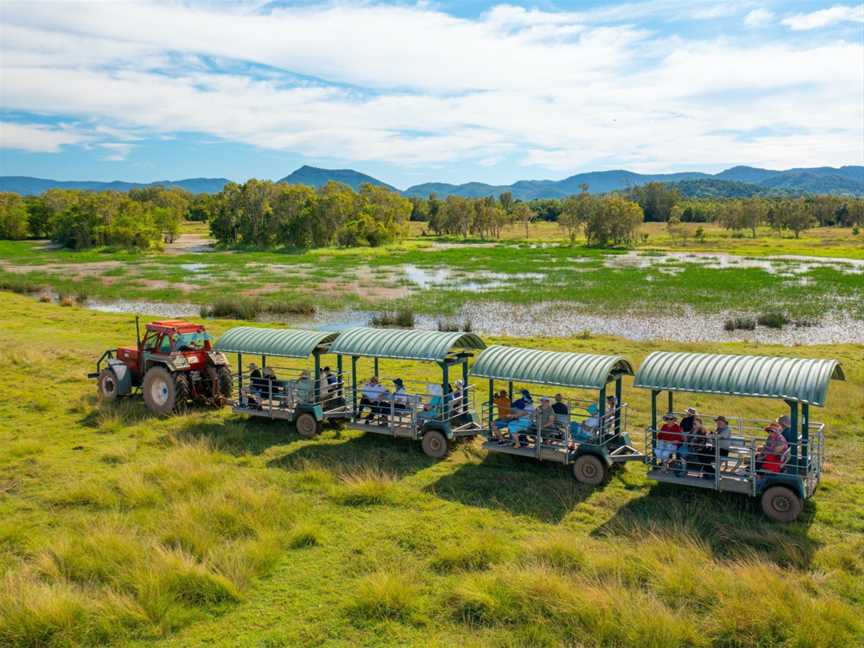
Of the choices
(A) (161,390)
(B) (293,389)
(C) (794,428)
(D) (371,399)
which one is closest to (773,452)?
(C) (794,428)

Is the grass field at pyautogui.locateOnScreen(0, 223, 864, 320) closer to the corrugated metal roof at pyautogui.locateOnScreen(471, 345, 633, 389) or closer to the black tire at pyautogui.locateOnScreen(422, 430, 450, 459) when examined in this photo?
the black tire at pyautogui.locateOnScreen(422, 430, 450, 459)

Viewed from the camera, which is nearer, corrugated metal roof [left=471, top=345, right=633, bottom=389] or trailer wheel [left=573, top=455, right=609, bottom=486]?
trailer wheel [left=573, top=455, right=609, bottom=486]

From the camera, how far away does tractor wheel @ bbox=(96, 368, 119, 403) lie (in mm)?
20469

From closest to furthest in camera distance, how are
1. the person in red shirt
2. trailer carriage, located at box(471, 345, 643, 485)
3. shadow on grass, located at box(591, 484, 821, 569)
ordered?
shadow on grass, located at box(591, 484, 821, 569), the person in red shirt, trailer carriage, located at box(471, 345, 643, 485)

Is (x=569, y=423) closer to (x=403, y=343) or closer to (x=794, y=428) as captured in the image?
(x=794, y=428)

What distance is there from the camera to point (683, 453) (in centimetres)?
1330

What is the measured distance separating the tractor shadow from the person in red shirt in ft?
4.75

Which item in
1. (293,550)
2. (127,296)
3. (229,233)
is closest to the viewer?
Answer: (293,550)

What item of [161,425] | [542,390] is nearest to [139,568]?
[161,425]

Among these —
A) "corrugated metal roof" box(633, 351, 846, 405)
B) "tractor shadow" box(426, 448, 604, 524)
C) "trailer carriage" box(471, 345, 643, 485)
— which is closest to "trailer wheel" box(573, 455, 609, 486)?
"trailer carriage" box(471, 345, 643, 485)

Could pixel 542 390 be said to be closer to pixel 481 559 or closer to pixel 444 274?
pixel 481 559

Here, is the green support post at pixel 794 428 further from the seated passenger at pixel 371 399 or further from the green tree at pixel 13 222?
the green tree at pixel 13 222

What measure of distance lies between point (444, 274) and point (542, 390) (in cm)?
4930

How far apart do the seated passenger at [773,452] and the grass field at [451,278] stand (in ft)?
107
